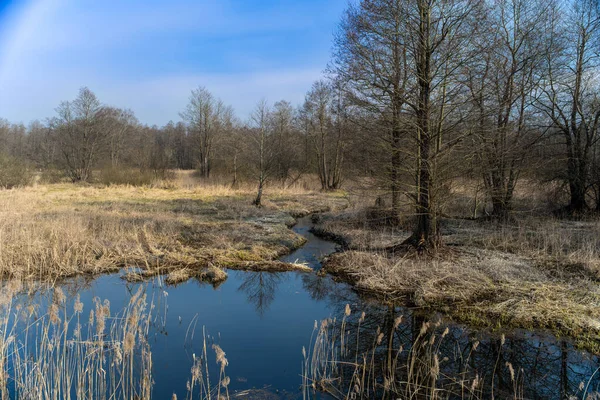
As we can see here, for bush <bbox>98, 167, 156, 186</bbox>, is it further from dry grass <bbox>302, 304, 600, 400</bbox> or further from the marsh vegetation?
dry grass <bbox>302, 304, 600, 400</bbox>

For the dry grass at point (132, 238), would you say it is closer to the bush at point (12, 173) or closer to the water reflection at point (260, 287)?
the water reflection at point (260, 287)

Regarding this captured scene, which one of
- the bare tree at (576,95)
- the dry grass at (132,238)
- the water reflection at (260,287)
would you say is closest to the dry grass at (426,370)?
the water reflection at (260,287)

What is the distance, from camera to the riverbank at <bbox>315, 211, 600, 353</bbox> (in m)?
6.36

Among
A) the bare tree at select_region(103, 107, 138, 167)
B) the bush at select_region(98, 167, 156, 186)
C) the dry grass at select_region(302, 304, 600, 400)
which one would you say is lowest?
the dry grass at select_region(302, 304, 600, 400)

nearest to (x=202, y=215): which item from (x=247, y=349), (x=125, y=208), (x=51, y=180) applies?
(x=125, y=208)

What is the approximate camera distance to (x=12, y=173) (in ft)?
76.9

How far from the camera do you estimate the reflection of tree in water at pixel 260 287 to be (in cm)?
763

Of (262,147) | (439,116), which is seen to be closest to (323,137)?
(262,147)

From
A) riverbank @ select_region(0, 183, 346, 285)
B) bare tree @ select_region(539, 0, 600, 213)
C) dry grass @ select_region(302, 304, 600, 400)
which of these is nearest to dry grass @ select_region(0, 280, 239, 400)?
dry grass @ select_region(302, 304, 600, 400)

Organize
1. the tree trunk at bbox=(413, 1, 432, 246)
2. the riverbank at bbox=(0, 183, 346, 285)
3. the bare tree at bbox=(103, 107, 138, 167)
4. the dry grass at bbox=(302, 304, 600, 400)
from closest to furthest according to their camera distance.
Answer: the dry grass at bbox=(302, 304, 600, 400), the tree trunk at bbox=(413, 1, 432, 246), the riverbank at bbox=(0, 183, 346, 285), the bare tree at bbox=(103, 107, 138, 167)

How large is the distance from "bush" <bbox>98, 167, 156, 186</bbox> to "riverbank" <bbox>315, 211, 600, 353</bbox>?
2034 cm

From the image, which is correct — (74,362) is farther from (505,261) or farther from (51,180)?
(51,180)

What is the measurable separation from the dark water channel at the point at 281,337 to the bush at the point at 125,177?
66.3 ft

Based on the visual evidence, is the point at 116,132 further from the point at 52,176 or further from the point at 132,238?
the point at 132,238
